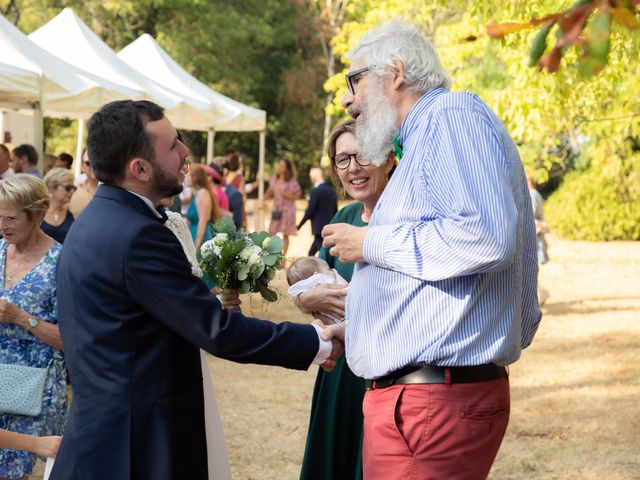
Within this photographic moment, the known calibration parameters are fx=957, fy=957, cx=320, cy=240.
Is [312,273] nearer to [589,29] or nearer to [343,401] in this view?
[343,401]

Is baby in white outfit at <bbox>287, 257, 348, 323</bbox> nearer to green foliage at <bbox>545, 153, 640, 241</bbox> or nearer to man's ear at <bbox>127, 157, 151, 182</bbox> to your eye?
man's ear at <bbox>127, 157, 151, 182</bbox>

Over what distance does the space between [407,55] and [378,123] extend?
215mm

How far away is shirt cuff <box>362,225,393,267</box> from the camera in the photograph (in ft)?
8.52

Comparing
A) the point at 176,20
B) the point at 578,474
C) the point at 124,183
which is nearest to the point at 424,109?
the point at 124,183

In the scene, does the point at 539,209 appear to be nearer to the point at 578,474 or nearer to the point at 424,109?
the point at 578,474

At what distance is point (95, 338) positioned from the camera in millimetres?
2805

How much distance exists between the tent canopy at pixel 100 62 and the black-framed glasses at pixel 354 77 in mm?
11447

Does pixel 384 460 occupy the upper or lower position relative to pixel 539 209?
upper

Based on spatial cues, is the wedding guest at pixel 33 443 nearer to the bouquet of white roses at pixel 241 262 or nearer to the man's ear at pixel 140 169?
the bouquet of white roses at pixel 241 262

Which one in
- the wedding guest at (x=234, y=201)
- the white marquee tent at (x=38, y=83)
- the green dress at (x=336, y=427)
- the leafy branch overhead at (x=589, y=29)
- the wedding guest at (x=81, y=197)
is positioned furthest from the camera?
the wedding guest at (x=234, y=201)

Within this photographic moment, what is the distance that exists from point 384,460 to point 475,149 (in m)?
0.91

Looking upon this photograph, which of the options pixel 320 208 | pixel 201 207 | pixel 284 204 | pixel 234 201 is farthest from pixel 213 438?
pixel 284 204

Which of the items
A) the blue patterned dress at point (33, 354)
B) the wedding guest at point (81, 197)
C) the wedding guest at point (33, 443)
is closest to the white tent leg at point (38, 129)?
the wedding guest at point (81, 197)

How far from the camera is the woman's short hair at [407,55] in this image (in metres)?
2.75
